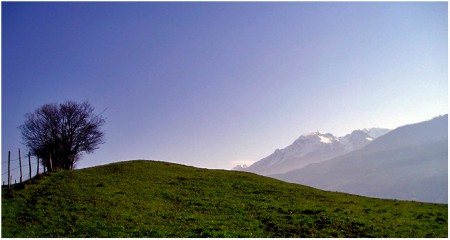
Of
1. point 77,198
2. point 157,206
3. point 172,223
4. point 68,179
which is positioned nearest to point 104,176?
point 68,179

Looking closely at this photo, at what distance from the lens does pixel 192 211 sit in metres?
35.8

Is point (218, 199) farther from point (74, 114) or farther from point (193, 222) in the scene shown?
point (74, 114)

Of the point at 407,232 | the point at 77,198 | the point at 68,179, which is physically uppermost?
the point at 68,179

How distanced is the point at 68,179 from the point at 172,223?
23.0 metres

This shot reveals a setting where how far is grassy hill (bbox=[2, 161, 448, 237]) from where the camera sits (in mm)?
28469

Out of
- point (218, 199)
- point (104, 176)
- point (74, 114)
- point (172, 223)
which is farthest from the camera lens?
point (74, 114)

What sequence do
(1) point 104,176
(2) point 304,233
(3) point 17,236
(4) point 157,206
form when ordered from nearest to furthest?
(3) point 17,236 → (2) point 304,233 → (4) point 157,206 → (1) point 104,176

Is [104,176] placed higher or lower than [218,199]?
Result: higher

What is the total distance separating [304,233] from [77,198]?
2291cm

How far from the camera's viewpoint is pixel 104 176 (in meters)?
51.6

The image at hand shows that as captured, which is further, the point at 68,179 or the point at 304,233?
the point at 68,179

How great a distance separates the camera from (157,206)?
3706cm

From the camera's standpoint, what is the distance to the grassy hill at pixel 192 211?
28.5 metres

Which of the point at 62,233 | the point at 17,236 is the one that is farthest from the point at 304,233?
the point at 17,236
